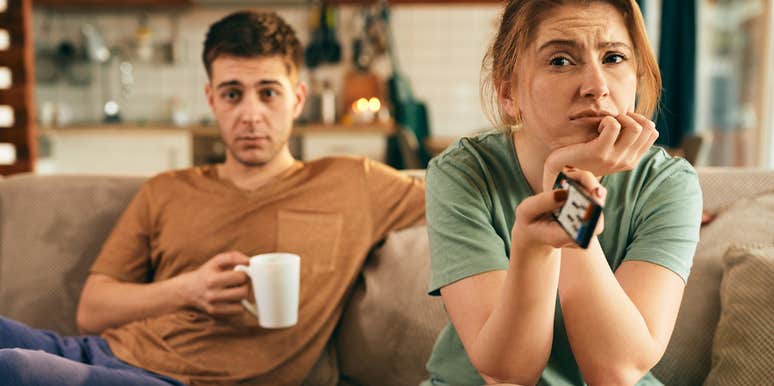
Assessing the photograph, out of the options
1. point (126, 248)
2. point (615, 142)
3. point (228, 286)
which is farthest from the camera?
point (126, 248)

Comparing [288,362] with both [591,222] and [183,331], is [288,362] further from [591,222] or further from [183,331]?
[591,222]

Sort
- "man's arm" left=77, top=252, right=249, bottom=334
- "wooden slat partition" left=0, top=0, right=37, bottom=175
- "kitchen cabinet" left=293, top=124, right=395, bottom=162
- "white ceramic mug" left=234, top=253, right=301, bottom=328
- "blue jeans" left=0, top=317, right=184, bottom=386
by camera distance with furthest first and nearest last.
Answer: "kitchen cabinet" left=293, top=124, right=395, bottom=162 < "wooden slat partition" left=0, top=0, right=37, bottom=175 < "man's arm" left=77, top=252, right=249, bottom=334 < "white ceramic mug" left=234, top=253, right=301, bottom=328 < "blue jeans" left=0, top=317, right=184, bottom=386

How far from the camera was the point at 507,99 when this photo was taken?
106 centimetres

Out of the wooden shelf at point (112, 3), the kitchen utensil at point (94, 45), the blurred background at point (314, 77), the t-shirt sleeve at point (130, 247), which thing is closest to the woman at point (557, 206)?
A: the t-shirt sleeve at point (130, 247)

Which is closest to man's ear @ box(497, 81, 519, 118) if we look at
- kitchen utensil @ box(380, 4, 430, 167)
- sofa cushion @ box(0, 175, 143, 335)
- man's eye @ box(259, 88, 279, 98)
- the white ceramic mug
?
the white ceramic mug

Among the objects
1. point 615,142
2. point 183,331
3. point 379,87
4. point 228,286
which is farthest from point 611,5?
point 379,87

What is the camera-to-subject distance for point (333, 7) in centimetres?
507

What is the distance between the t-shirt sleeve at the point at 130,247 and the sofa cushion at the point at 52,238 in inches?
3.9

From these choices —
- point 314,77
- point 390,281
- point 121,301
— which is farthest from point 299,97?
point 314,77

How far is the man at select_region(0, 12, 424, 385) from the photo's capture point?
1.40 meters

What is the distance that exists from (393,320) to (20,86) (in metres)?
3.59

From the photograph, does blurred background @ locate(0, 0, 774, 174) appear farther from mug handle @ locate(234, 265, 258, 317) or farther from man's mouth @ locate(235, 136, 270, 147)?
mug handle @ locate(234, 265, 258, 317)

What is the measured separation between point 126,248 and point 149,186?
0.16m

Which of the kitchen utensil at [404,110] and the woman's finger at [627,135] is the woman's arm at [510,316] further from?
the kitchen utensil at [404,110]
